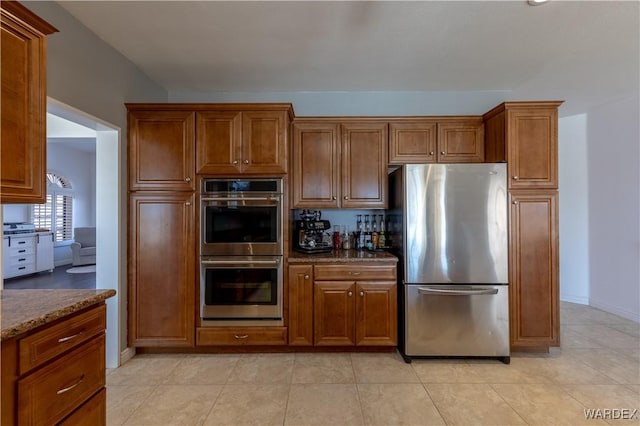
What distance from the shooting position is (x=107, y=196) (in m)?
2.43

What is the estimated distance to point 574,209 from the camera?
4055 millimetres

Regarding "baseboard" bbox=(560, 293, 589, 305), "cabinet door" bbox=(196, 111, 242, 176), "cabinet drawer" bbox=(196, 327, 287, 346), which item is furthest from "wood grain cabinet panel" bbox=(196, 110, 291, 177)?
"baseboard" bbox=(560, 293, 589, 305)

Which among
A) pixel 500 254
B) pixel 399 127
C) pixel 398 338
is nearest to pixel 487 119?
pixel 399 127

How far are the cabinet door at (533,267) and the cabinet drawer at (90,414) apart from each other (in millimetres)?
2929

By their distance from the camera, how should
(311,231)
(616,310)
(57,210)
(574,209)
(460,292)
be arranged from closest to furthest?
(460,292)
(311,231)
(616,310)
(574,209)
(57,210)

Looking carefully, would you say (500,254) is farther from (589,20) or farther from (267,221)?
(267,221)

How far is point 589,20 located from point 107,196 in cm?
386

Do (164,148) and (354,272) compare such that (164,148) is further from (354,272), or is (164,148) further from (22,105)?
(354,272)

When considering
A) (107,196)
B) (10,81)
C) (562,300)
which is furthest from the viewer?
(562,300)

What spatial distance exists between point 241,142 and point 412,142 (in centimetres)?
167

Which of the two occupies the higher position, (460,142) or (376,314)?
(460,142)

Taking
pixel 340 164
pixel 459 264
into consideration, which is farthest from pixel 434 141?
pixel 459 264

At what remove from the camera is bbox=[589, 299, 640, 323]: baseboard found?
133 inches

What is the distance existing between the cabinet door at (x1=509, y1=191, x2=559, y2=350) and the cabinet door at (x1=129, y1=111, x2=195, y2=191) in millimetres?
2857
